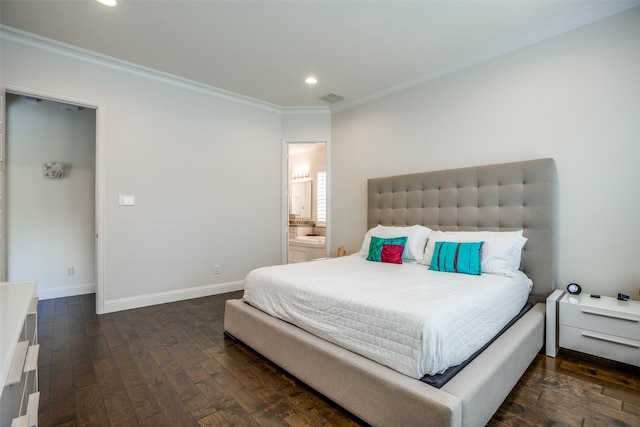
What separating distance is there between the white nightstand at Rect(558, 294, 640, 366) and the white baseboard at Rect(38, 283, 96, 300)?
5.42m

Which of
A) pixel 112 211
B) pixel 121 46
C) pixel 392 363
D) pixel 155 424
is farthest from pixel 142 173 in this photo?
pixel 392 363

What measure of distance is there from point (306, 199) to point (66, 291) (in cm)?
464

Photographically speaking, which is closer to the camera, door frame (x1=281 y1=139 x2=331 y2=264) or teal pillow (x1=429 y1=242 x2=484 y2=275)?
teal pillow (x1=429 y1=242 x2=484 y2=275)

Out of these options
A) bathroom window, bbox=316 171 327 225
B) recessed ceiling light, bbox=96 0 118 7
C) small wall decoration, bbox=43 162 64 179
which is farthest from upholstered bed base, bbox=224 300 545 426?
bathroom window, bbox=316 171 327 225

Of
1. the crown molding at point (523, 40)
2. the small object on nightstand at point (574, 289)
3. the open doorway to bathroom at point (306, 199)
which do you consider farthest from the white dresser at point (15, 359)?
the open doorway to bathroom at point (306, 199)

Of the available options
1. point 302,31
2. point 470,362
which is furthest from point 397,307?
point 302,31

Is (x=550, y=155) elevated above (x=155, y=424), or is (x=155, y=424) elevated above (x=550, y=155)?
(x=550, y=155)

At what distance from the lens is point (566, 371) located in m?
2.15

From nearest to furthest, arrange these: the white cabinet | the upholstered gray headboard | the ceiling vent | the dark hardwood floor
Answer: the dark hardwood floor → the upholstered gray headboard → the ceiling vent → the white cabinet

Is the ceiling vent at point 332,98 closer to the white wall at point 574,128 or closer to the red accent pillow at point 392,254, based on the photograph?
the white wall at point 574,128

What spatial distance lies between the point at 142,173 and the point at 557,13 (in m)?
4.36

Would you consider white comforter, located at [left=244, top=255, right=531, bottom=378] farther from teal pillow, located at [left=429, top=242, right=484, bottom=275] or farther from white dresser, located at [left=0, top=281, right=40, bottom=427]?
white dresser, located at [left=0, top=281, right=40, bottom=427]

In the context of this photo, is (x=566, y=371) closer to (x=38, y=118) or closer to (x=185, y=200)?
(x=185, y=200)

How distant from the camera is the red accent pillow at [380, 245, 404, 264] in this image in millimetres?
3121
